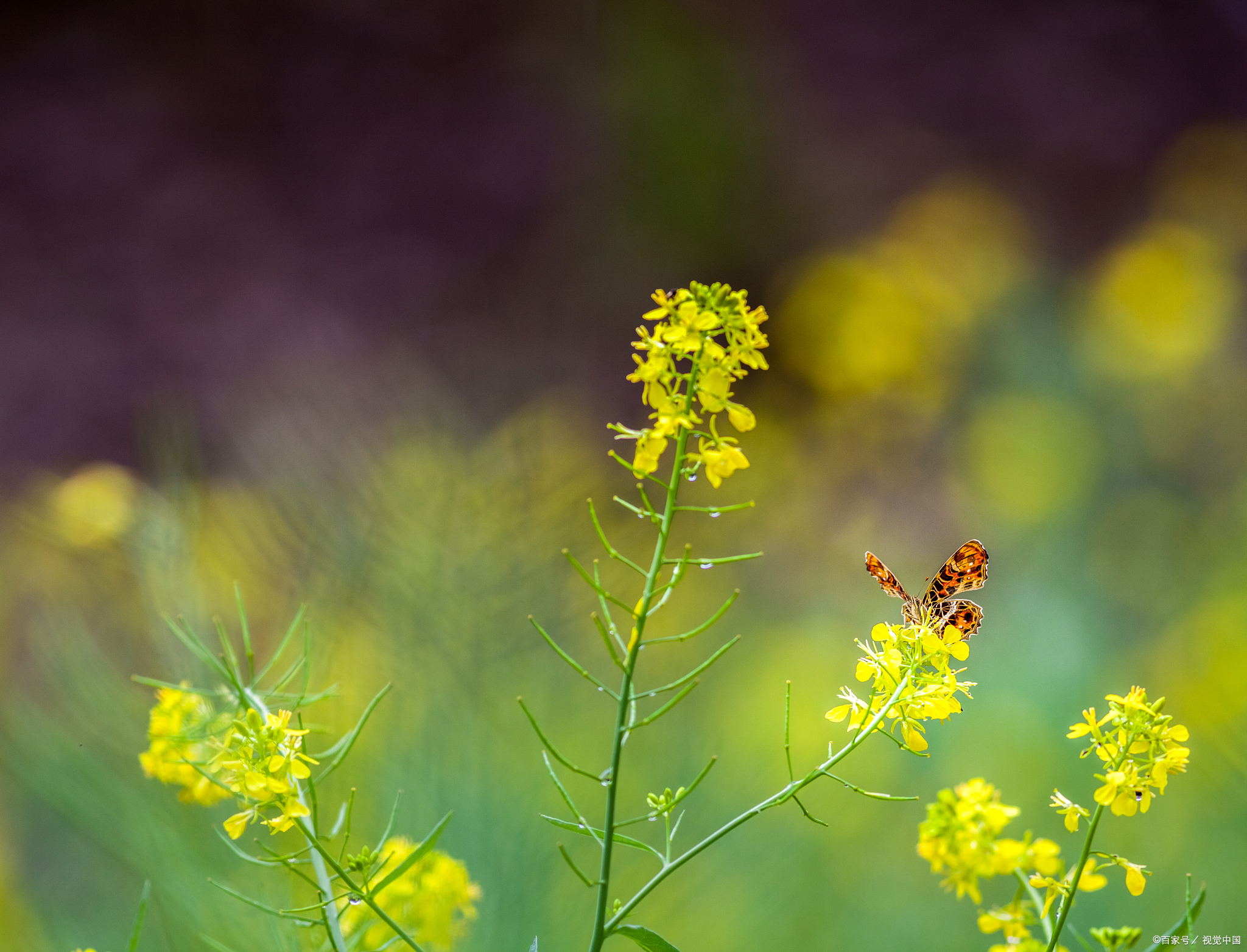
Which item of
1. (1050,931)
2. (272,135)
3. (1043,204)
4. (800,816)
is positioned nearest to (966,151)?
(1043,204)

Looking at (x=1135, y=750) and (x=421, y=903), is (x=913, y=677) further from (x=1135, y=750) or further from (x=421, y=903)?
(x=421, y=903)

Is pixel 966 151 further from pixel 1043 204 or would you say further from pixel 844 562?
pixel 844 562

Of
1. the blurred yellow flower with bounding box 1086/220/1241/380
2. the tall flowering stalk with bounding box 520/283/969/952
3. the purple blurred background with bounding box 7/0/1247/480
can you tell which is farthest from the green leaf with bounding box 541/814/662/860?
the purple blurred background with bounding box 7/0/1247/480

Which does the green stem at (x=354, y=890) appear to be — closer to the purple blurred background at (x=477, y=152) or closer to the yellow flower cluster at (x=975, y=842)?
the yellow flower cluster at (x=975, y=842)

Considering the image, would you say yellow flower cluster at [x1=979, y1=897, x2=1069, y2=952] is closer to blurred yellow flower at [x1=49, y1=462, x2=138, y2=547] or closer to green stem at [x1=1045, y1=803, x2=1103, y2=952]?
green stem at [x1=1045, y1=803, x2=1103, y2=952]

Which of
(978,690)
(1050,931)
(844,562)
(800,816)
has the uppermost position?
(844,562)

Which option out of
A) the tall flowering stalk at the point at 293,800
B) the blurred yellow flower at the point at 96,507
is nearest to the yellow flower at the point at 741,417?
the tall flowering stalk at the point at 293,800

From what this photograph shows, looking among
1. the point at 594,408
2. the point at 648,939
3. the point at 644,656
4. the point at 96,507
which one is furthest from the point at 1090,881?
the point at 594,408
